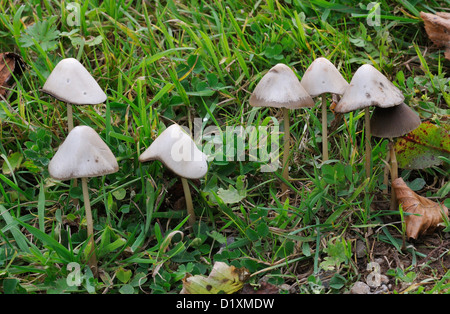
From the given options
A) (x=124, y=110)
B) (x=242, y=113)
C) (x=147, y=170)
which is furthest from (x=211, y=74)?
(x=147, y=170)

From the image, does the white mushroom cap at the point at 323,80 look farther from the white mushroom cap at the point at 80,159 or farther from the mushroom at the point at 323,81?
the white mushroom cap at the point at 80,159

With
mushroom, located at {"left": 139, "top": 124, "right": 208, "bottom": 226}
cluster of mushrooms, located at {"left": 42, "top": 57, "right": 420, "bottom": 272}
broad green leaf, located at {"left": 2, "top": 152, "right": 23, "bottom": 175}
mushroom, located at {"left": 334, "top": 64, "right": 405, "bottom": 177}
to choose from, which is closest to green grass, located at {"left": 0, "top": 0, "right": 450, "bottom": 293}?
broad green leaf, located at {"left": 2, "top": 152, "right": 23, "bottom": 175}

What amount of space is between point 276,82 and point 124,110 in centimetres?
110

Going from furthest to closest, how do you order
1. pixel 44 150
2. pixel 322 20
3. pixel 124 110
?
pixel 322 20, pixel 124 110, pixel 44 150

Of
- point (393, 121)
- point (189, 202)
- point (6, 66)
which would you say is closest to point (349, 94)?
point (393, 121)

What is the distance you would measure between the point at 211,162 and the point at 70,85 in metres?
0.89

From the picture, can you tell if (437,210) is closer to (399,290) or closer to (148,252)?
(399,290)

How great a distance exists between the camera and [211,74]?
11.9ft

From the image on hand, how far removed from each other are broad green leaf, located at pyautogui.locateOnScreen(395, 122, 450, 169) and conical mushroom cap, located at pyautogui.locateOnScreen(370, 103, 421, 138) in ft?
0.90

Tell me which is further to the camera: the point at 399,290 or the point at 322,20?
the point at 322,20

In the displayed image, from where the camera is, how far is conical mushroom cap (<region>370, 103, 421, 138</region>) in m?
2.95

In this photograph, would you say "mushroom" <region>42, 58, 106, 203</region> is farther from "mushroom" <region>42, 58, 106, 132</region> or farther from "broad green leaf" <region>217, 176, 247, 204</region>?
"broad green leaf" <region>217, 176, 247, 204</region>

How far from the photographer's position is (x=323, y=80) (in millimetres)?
2938

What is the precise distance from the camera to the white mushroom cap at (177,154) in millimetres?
2727
